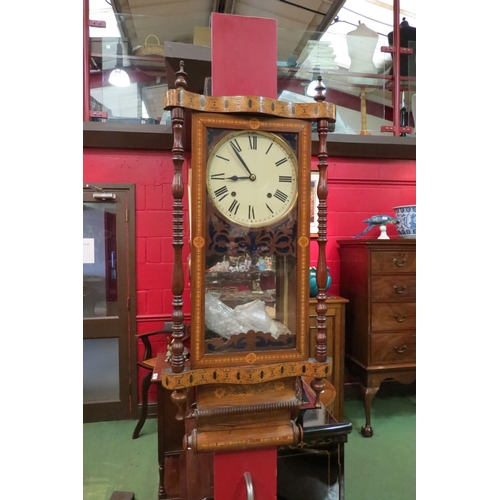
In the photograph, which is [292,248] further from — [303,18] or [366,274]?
[303,18]

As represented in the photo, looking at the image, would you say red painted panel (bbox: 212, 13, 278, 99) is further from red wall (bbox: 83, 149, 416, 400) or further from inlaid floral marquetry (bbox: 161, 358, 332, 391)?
red wall (bbox: 83, 149, 416, 400)

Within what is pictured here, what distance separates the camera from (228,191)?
0.95m

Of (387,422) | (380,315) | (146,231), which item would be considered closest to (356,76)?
(380,315)

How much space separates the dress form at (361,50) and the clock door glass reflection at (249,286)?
→ 1854 mm

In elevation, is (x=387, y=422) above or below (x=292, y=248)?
below

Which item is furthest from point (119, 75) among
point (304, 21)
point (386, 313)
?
point (386, 313)

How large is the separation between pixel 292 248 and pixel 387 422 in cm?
186

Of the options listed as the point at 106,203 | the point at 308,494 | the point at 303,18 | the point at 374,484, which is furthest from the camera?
the point at 303,18

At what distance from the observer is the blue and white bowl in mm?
2105

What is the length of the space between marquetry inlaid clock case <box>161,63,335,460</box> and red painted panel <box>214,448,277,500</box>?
0.07 metres

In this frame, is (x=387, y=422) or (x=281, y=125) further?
(x=387, y=422)

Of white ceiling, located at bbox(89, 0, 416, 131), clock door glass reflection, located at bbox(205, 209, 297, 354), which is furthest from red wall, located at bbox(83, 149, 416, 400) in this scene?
clock door glass reflection, located at bbox(205, 209, 297, 354)

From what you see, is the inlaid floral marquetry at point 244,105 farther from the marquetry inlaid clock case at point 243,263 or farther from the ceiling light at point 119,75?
the ceiling light at point 119,75

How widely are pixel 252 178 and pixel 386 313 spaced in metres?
1.46
